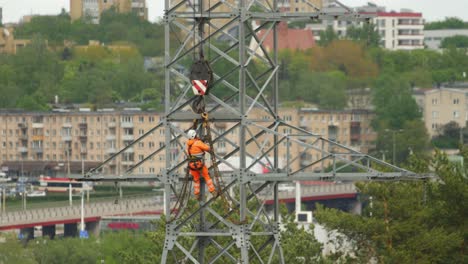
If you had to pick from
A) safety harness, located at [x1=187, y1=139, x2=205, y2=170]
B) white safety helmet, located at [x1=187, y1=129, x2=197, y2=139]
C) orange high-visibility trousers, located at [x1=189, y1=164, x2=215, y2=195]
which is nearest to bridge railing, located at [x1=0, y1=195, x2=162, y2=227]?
orange high-visibility trousers, located at [x1=189, y1=164, x2=215, y2=195]

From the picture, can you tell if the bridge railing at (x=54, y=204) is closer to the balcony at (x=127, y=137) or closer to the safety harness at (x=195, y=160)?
the balcony at (x=127, y=137)

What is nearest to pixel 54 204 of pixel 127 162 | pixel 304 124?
pixel 127 162

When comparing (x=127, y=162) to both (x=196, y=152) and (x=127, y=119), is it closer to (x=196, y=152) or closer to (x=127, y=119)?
(x=127, y=119)

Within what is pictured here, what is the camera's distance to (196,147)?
38.0 m

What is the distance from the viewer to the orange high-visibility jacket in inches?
1497

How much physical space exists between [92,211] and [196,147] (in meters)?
104

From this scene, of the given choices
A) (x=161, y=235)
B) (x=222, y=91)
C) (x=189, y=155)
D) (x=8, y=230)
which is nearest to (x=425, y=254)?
(x=161, y=235)

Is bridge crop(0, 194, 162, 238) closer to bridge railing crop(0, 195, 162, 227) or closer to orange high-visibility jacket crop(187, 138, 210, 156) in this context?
bridge railing crop(0, 195, 162, 227)

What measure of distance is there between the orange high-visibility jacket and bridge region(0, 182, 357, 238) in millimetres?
87432

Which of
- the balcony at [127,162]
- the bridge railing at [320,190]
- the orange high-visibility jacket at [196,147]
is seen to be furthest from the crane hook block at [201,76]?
the balcony at [127,162]

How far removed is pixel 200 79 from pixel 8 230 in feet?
301

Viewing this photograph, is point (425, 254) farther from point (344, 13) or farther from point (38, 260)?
point (38, 260)

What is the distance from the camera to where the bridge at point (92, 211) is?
13288cm

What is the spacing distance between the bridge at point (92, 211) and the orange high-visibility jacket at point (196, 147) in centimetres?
8743
